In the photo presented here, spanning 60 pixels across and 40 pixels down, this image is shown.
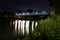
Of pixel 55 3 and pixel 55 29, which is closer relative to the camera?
pixel 55 29

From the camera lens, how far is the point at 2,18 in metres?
5.35

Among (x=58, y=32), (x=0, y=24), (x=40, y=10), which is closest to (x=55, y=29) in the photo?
(x=58, y=32)

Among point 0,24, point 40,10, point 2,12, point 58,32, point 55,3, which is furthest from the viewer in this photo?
point 0,24

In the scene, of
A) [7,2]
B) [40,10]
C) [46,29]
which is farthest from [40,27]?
[7,2]

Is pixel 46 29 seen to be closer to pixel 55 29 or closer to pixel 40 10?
pixel 55 29

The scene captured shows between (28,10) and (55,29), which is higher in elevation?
(28,10)

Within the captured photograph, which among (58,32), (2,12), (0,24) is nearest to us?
(58,32)

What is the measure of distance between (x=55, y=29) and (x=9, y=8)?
425cm

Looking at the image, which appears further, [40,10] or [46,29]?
[40,10]

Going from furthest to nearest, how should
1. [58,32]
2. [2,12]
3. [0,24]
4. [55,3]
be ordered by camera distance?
[0,24], [2,12], [55,3], [58,32]

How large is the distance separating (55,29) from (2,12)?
415cm

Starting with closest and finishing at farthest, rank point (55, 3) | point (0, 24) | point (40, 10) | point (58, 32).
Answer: point (58, 32) → point (55, 3) → point (40, 10) → point (0, 24)

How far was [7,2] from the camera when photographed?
16.6 feet

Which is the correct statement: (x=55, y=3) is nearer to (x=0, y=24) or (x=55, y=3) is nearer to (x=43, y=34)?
(x=43, y=34)
